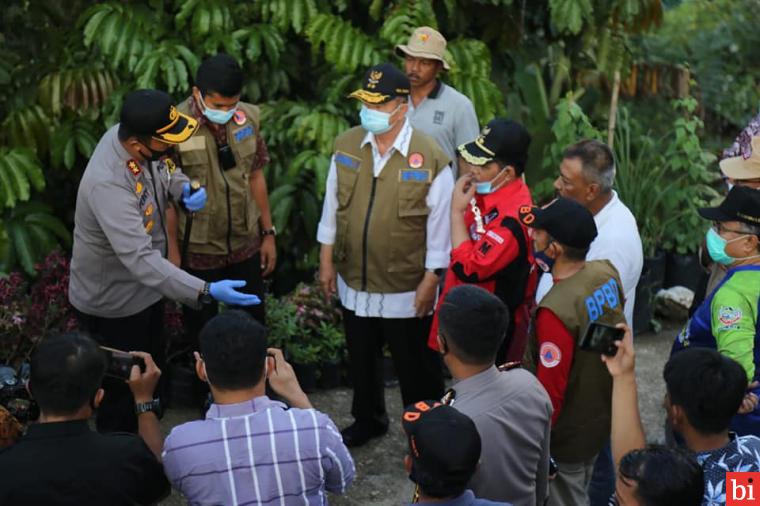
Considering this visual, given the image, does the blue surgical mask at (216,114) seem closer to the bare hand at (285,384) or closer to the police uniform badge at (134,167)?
the police uniform badge at (134,167)

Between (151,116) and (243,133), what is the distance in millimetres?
1057

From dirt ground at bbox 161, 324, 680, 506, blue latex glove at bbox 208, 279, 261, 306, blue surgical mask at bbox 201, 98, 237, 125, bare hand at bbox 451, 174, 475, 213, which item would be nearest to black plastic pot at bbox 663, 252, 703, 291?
dirt ground at bbox 161, 324, 680, 506

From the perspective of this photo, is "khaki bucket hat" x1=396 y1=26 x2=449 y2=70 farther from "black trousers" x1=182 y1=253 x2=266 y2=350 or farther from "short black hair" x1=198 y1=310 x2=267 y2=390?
"short black hair" x1=198 y1=310 x2=267 y2=390

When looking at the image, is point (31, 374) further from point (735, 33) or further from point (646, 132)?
point (735, 33)

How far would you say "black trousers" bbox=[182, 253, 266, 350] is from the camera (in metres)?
5.27

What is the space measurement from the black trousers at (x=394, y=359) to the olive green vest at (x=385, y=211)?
0.72 ft

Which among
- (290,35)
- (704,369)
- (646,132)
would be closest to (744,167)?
(704,369)

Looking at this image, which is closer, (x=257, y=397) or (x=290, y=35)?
(x=257, y=397)

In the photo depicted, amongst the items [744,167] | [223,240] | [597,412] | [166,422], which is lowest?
[166,422]

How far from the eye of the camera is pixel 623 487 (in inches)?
110

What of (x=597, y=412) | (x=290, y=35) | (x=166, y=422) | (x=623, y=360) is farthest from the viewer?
(x=290, y=35)

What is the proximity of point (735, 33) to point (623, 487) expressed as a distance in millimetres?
8554

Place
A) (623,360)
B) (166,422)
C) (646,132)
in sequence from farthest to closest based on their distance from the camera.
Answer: (646,132) < (166,422) < (623,360)

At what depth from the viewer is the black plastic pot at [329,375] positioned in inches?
238
